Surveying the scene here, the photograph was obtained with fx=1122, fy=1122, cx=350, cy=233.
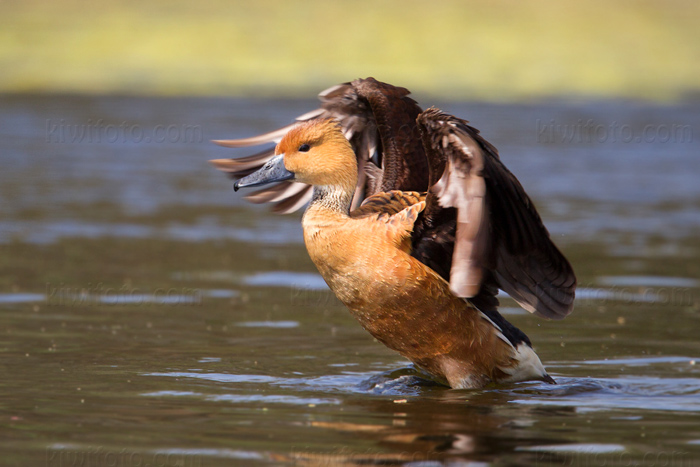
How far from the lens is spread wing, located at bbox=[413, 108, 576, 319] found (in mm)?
5969

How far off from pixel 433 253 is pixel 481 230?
876 millimetres

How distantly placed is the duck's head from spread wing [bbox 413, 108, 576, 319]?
73 centimetres

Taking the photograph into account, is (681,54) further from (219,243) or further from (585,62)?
(219,243)

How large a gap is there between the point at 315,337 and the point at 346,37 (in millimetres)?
36825

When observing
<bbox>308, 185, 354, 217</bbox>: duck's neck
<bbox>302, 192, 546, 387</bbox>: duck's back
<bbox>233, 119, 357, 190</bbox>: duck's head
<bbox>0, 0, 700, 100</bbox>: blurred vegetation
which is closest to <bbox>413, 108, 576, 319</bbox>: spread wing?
<bbox>302, 192, 546, 387</bbox>: duck's back

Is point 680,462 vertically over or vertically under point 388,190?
under

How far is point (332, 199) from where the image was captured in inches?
277

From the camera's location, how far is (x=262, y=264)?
11.3 meters

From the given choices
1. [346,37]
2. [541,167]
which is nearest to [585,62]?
[346,37]

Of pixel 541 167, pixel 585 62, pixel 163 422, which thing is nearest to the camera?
pixel 163 422

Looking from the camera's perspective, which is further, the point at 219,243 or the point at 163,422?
the point at 219,243
